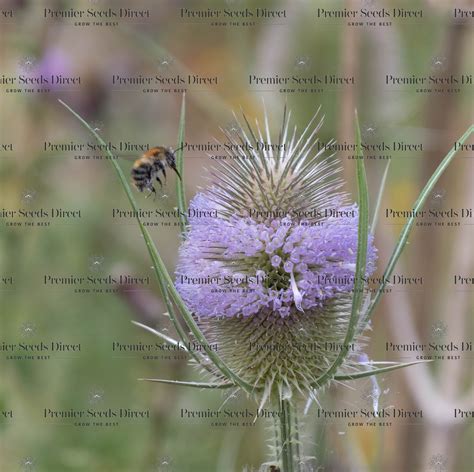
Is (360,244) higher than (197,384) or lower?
higher

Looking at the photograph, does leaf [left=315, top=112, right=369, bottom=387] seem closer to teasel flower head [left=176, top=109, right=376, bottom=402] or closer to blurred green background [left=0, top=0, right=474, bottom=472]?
teasel flower head [left=176, top=109, right=376, bottom=402]

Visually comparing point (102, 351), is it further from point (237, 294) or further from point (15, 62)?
point (237, 294)

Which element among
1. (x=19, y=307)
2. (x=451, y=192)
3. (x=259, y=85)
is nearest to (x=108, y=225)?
(x=19, y=307)

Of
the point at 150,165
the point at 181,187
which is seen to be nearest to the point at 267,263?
the point at 181,187

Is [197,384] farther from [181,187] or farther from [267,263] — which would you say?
[181,187]

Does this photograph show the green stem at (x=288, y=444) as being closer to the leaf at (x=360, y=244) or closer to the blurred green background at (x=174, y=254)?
the leaf at (x=360, y=244)

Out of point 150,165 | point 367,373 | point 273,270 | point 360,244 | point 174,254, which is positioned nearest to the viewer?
point 360,244
